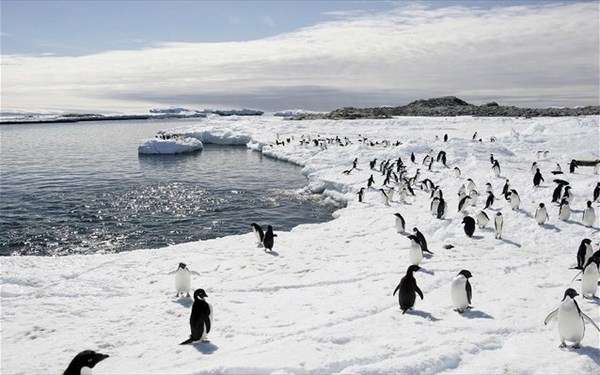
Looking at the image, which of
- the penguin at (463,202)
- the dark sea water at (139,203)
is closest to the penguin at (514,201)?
the penguin at (463,202)

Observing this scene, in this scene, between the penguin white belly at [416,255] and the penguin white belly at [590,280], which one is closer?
the penguin white belly at [590,280]

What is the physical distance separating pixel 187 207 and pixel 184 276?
13.2 metres

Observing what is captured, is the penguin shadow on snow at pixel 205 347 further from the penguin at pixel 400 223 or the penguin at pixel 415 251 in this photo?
the penguin at pixel 400 223

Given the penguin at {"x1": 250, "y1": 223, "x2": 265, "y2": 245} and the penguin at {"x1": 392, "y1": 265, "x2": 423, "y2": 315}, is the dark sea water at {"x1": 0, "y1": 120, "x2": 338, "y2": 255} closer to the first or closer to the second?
the penguin at {"x1": 250, "y1": 223, "x2": 265, "y2": 245}

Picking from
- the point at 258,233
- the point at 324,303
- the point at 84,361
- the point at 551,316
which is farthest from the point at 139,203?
the point at 551,316

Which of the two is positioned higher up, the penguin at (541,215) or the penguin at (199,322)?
Answer: the penguin at (541,215)

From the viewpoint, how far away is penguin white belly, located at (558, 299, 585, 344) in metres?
6.61

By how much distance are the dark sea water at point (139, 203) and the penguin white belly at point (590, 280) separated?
12.2 meters

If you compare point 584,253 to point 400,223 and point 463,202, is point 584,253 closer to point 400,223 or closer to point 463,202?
point 400,223

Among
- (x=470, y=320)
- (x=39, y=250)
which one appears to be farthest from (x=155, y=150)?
(x=470, y=320)

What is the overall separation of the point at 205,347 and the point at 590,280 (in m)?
7.02

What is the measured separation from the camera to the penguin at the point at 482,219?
1405 centimetres

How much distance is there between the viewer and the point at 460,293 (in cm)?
828

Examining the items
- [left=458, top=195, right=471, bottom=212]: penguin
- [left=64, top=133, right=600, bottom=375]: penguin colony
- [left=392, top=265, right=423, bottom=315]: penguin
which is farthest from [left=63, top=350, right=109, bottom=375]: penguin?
[left=458, top=195, right=471, bottom=212]: penguin
